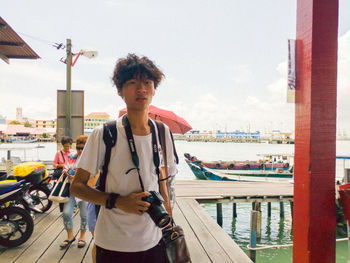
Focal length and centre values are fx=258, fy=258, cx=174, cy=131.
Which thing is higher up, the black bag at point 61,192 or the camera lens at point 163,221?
the camera lens at point 163,221

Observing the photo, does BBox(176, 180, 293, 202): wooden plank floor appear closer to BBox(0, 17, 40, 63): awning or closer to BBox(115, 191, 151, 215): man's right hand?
BBox(0, 17, 40, 63): awning

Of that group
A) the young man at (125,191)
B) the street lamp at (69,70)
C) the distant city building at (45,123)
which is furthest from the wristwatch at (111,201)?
the distant city building at (45,123)

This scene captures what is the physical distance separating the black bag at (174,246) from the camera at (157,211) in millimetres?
252

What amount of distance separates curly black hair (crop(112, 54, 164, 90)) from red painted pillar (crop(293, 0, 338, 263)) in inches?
31.7

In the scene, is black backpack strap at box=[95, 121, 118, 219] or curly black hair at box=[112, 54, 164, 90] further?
curly black hair at box=[112, 54, 164, 90]

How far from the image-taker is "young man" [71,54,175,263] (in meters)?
1.18

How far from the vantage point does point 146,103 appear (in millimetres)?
1358

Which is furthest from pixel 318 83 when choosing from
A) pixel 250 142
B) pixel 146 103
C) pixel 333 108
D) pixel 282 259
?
pixel 250 142

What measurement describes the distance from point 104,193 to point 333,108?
122 cm

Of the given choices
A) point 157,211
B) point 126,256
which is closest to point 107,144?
point 157,211

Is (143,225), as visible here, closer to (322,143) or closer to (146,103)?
(146,103)

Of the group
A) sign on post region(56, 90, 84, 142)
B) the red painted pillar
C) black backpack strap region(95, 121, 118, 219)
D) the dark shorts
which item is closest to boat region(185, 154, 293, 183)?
sign on post region(56, 90, 84, 142)

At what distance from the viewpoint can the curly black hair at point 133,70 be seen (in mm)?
1352

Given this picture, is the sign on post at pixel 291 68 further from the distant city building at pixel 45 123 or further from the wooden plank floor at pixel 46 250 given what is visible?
the distant city building at pixel 45 123
